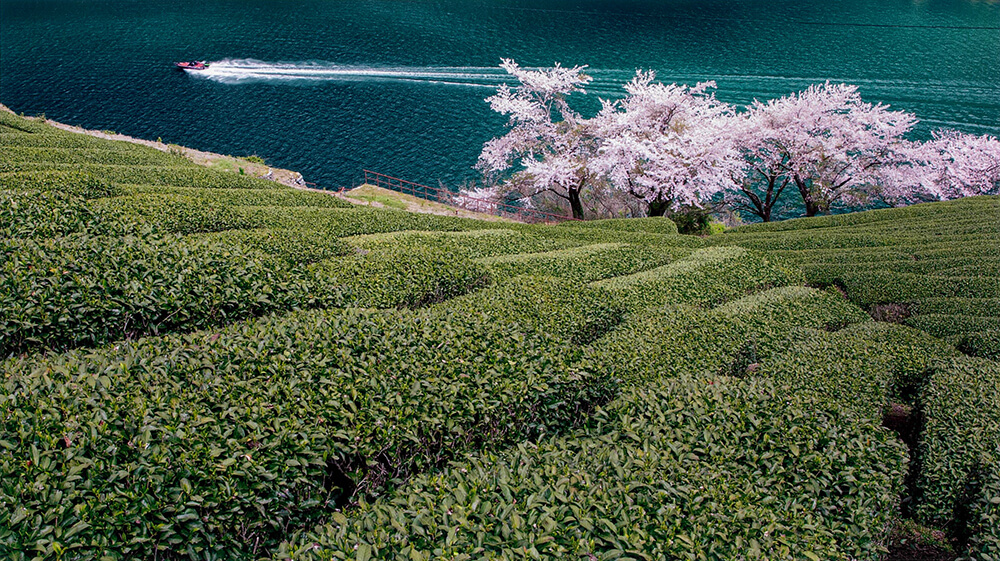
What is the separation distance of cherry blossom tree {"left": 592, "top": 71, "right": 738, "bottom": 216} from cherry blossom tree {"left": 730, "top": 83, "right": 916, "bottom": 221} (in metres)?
3.24

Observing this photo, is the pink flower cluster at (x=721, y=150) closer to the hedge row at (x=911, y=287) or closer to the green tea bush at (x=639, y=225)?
the green tea bush at (x=639, y=225)

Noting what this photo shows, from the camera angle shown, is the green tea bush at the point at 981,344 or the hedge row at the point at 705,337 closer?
the hedge row at the point at 705,337

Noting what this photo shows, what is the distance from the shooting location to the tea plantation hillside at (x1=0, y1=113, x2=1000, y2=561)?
19.0 ft

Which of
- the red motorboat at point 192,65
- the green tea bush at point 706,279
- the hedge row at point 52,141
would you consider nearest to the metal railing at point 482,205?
the hedge row at point 52,141

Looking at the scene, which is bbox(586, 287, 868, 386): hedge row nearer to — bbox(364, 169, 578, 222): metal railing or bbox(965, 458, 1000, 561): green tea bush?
bbox(965, 458, 1000, 561): green tea bush

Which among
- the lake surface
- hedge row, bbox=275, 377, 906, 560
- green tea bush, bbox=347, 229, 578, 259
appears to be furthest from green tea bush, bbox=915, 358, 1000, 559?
the lake surface

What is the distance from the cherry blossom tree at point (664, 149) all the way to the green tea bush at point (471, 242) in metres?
9.62

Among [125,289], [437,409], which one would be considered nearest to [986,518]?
[437,409]

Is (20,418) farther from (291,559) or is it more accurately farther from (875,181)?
(875,181)

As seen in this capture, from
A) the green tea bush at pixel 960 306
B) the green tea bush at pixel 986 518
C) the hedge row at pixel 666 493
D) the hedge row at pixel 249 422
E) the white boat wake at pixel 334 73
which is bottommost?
the green tea bush at pixel 986 518

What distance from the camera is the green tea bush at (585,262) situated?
53.6 ft

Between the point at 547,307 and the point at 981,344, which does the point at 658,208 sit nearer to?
the point at 981,344

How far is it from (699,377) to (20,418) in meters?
9.45

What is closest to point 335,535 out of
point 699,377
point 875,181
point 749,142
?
point 699,377
